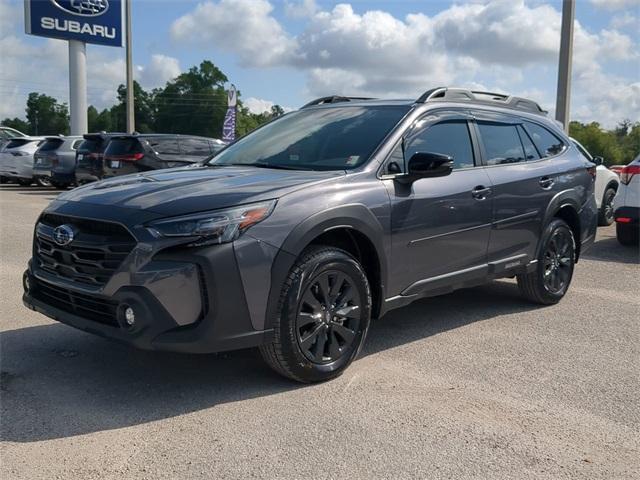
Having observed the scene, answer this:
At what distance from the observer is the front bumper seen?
3406 millimetres

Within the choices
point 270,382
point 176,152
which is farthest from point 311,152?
point 176,152

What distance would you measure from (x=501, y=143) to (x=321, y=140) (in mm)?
1689

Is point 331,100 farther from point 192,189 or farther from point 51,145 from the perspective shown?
point 51,145

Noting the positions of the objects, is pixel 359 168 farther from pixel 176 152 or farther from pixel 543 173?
pixel 176 152

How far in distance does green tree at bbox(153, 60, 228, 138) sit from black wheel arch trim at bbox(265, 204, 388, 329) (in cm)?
9949

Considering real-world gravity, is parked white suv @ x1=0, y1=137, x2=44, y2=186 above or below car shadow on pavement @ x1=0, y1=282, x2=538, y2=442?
above

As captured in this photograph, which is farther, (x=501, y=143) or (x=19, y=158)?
(x=19, y=158)

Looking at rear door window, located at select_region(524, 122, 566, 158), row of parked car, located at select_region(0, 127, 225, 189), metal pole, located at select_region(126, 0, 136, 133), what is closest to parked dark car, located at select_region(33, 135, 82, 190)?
row of parked car, located at select_region(0, 127, 225, 189)

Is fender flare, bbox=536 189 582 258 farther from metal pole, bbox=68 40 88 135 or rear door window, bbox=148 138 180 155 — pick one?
metal pole, bbox=68 40 88 135

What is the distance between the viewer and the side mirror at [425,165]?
4.31 metres

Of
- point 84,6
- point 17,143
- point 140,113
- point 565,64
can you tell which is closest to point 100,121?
point 140,113

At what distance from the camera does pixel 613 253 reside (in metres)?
9.25

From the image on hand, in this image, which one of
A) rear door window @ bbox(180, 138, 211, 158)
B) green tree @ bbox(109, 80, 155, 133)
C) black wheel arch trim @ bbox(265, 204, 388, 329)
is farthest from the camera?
green tree @ bbox(109, 80, 155, 133)

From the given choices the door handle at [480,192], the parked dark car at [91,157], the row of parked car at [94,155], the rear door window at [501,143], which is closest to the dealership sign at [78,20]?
the row of parked car at [94,155]
